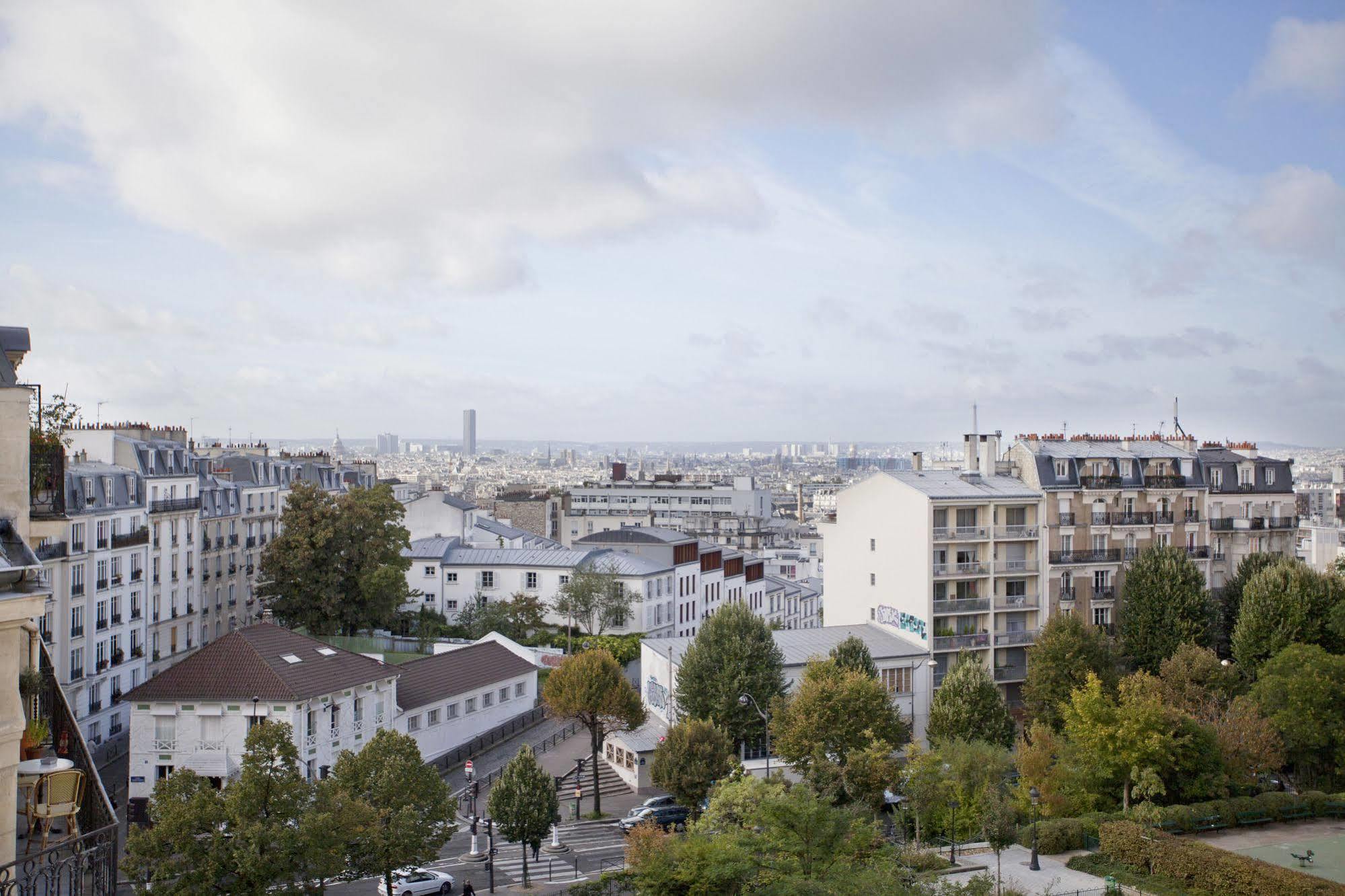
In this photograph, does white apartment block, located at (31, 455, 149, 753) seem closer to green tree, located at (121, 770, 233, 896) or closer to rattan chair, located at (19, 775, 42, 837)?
green tree, located at (121, 770, 233, 896)

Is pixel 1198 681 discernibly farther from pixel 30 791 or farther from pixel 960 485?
pixel 30 791

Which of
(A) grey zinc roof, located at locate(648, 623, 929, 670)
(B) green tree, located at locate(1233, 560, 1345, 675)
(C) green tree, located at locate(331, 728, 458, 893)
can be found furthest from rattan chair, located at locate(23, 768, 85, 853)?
(B) green tree, located at locate(1233, 560, 1345, 675)

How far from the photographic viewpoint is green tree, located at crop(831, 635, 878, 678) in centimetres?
5009

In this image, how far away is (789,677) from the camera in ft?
171

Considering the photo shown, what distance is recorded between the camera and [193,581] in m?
66.3

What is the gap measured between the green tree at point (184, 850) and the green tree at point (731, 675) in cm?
2713

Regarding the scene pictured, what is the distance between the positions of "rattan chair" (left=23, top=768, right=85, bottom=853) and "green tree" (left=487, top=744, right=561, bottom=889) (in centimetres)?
2637

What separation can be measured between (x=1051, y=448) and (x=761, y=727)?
2392 cm

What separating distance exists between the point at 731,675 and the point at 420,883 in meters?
17.8

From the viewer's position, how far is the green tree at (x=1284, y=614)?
52.1m

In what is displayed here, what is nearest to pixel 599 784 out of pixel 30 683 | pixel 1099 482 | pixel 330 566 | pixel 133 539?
pixel 330 566

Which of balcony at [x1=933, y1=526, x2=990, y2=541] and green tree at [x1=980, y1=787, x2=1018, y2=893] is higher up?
balcony at [x1=933, y1=526, x2=990, y2=541]

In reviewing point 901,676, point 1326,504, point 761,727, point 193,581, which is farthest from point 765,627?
point 1326,504

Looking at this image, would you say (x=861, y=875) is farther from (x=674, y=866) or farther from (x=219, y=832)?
(x=219, y=832)
